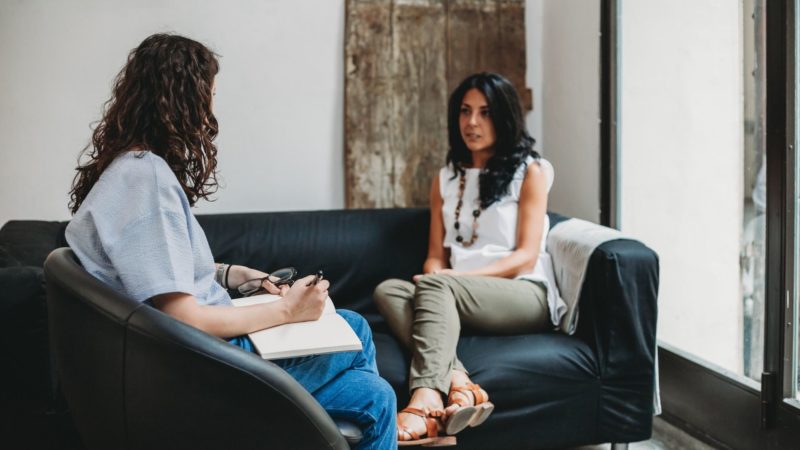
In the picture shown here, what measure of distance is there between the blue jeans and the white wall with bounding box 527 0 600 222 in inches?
77.8

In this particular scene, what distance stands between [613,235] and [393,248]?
0.89 m

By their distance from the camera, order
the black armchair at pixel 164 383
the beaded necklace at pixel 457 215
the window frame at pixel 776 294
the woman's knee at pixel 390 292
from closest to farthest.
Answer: the black armchair at pixel 164 383 → the window frame at pixel 776 294 → the woman's knee at pixel 390 292 → the beaded necklace at pixel 457 215

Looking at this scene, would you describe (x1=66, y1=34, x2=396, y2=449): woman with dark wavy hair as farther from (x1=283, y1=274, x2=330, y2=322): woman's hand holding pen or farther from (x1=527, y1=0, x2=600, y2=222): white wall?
(x1=527, y1=0, x2=600, y2=222): white wall

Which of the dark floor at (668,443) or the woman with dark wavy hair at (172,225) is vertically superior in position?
the woman with dark wavy hair at (172,225)

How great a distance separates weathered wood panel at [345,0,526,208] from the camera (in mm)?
3512

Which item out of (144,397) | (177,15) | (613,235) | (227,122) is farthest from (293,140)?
(144,397)

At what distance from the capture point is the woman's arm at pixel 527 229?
2.77 meters

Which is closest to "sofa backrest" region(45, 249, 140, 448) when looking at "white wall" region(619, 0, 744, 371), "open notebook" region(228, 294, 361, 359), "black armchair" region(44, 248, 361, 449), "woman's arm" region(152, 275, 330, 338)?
"black armchair" region(44, 248, 361, 449)

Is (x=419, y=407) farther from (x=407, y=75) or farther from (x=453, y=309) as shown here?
(x=407, y=75)

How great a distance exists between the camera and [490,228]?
291cm

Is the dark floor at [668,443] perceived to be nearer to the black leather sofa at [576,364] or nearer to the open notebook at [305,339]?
the black leather sofa at [576,364]

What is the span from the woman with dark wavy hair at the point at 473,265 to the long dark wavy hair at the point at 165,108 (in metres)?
1.02

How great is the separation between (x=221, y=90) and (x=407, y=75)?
0.81 m

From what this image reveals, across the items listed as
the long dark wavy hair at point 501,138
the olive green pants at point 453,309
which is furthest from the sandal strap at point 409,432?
the long dark wavy hair at point 501,138
